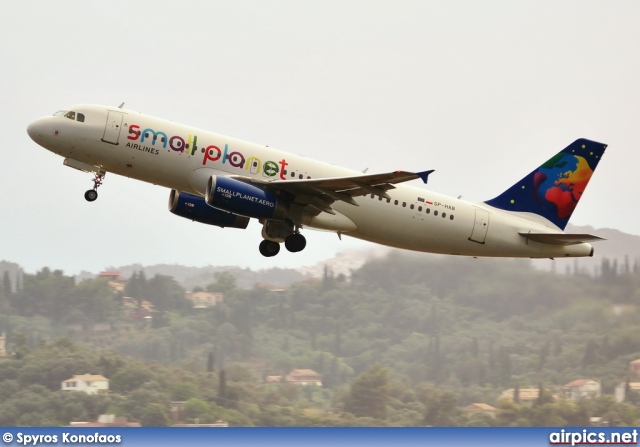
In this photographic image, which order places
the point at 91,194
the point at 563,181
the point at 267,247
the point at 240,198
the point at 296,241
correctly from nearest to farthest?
the point at 240,198
the point at 91,194
the point at 296,241
the point at 267,247
the point at 563,181

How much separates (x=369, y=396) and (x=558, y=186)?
23.7 metres

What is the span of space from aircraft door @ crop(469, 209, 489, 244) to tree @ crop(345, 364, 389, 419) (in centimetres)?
2202

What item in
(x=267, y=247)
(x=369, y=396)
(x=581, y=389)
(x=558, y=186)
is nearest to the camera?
(x=267, y=247)

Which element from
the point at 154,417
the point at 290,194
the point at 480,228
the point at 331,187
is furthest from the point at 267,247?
the point at 154,417

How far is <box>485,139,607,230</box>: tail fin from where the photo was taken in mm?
43938

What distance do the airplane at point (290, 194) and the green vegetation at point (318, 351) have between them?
1800 centimetres

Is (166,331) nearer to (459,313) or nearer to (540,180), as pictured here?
(459,313)

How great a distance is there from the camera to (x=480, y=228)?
42.1 meters

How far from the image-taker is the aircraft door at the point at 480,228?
4203 cm

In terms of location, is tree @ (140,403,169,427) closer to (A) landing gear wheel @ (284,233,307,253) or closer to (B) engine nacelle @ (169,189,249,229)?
(B) engine nacelle @ (169,189,249,229)

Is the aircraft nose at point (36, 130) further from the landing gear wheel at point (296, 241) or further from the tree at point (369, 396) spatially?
the tree at point (369, 396)

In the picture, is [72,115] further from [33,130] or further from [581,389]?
[581,389]

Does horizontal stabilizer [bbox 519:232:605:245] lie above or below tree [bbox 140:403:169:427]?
above

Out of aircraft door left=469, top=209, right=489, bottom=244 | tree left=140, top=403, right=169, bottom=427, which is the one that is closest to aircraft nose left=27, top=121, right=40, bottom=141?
aircraft door left=469, top=209, right=489, bottom=244
